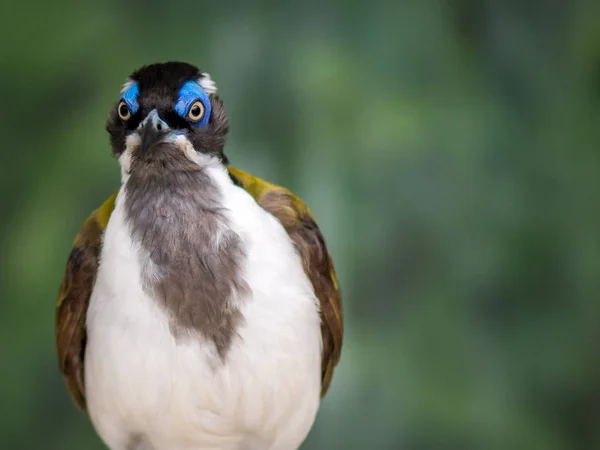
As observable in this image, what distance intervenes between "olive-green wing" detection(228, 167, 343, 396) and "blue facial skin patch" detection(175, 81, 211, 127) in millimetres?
174

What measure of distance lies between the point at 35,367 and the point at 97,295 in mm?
1077

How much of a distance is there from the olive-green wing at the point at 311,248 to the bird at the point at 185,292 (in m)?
0.04

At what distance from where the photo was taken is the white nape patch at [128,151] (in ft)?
5.03

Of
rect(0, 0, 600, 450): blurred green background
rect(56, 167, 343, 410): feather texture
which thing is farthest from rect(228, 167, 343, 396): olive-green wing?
rect(0, 0, 600, 450): blurred green background

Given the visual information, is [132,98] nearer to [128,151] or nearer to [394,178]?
[128,151]

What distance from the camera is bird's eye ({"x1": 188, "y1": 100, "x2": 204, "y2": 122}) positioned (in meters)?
1.56

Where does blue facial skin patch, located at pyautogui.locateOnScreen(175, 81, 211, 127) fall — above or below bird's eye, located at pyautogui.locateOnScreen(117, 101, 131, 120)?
above

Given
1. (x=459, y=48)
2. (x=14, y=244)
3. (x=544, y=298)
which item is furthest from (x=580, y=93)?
(x=14, y=244)

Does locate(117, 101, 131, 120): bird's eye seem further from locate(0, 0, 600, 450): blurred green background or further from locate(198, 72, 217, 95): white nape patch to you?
locate(0, 0, 600, 450): blurred green background

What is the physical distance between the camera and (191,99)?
5.11 ft

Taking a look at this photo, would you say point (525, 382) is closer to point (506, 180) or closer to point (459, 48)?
point (506, 180)

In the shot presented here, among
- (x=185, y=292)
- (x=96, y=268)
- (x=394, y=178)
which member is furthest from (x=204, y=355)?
(x=394, y=178)

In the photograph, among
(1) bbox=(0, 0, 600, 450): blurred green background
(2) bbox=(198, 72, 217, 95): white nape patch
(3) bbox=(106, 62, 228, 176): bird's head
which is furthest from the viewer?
(1) bbox=(0, 0, 600, 450): blurred green background

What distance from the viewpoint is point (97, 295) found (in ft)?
5.28
